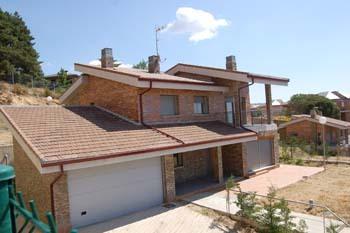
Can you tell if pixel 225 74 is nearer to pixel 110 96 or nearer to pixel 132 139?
pixel 110 96

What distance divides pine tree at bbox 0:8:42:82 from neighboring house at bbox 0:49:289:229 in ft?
83.8

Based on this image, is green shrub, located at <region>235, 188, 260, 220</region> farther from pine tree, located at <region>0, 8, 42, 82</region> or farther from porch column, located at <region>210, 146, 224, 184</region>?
pine tree, located at <region>0, 8, 42, 82</region>

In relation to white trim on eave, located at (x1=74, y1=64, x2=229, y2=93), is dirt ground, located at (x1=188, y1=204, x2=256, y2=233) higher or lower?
lower

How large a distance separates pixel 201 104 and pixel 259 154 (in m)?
5.68

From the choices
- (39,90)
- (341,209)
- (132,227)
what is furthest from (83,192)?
(39,90)

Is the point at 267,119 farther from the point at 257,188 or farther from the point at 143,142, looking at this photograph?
the point at 143,142

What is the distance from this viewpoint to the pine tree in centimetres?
4284

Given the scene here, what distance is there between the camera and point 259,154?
2266cm

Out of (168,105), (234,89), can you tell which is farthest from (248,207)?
(234,89)

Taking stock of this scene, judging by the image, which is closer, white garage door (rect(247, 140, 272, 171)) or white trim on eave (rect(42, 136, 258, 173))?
white trim on eave (rect(42, 136, 258, 173))

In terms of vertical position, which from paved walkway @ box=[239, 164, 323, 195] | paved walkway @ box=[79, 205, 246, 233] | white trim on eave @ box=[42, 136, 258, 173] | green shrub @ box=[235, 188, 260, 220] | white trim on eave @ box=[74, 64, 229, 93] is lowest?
paved walkway @ box=[239, 164, 323, 195]

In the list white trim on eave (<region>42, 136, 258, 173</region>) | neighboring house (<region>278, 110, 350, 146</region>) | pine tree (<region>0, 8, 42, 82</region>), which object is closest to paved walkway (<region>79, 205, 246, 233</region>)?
white trim on eave (<region>42, 136, 258, 173</region>)

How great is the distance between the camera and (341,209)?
1325cm

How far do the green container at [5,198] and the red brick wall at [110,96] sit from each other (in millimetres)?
14862
